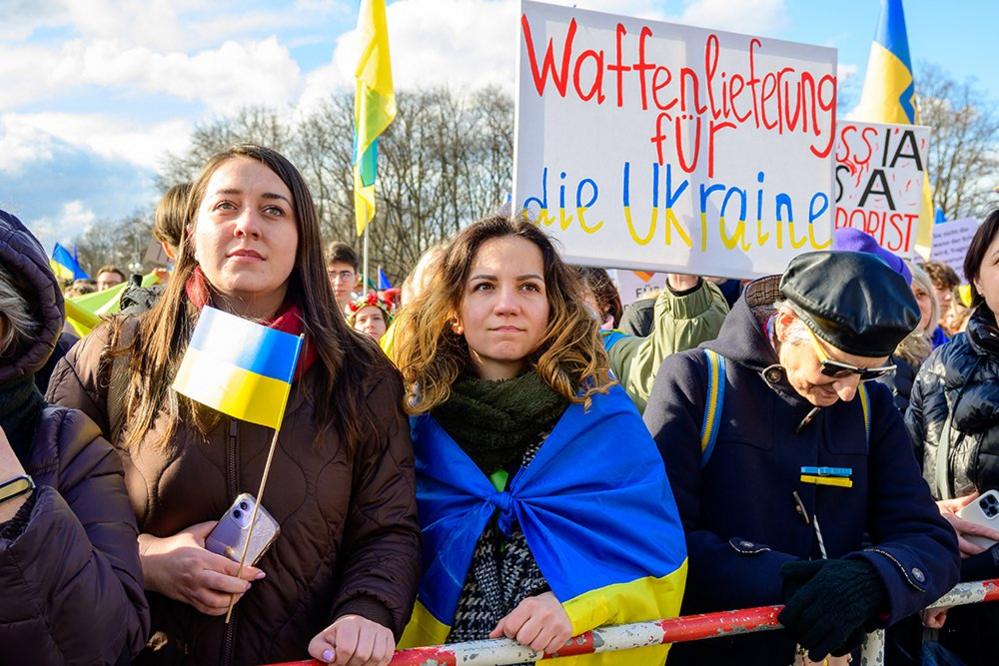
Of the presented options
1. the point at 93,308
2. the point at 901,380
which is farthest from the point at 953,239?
the point at 93,308

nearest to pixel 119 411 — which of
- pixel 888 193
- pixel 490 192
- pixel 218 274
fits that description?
pixel 218 274

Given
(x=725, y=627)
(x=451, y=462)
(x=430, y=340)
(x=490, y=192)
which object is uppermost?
(x=490, y=192)

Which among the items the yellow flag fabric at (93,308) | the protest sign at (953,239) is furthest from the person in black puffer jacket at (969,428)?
the protest sign at (953,239)

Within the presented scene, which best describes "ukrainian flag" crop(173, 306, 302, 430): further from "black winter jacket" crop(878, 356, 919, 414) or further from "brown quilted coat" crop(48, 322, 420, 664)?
"black winter jacket" crop(878, 356, 919, 414)

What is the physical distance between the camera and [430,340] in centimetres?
245

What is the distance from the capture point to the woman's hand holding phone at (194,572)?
1.80m

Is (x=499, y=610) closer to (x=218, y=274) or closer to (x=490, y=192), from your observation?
(x=218, y=274)

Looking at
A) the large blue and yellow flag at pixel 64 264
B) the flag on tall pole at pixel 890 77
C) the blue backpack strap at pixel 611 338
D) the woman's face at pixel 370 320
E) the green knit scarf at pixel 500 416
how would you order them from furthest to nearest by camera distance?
1. the large blue and yellow flag at pixel 64 264
2. the flag on tall pole at pixel 890 77
3. the woman's face at pixel 370 320
4. the blue backpack strap at pixel 611 338
5. the green knit scarf at pixel 500 416

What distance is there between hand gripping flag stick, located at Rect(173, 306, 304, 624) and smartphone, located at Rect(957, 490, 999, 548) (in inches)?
76.8

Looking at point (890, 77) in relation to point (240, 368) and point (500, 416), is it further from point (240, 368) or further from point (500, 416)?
point (240, 368)

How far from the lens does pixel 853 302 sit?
2.12 metres

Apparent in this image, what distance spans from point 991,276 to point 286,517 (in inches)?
84.6

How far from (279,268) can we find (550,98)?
167 cm

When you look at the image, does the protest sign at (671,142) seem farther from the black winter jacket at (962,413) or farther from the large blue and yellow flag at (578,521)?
the large blue and yellow flag at (578,521)
